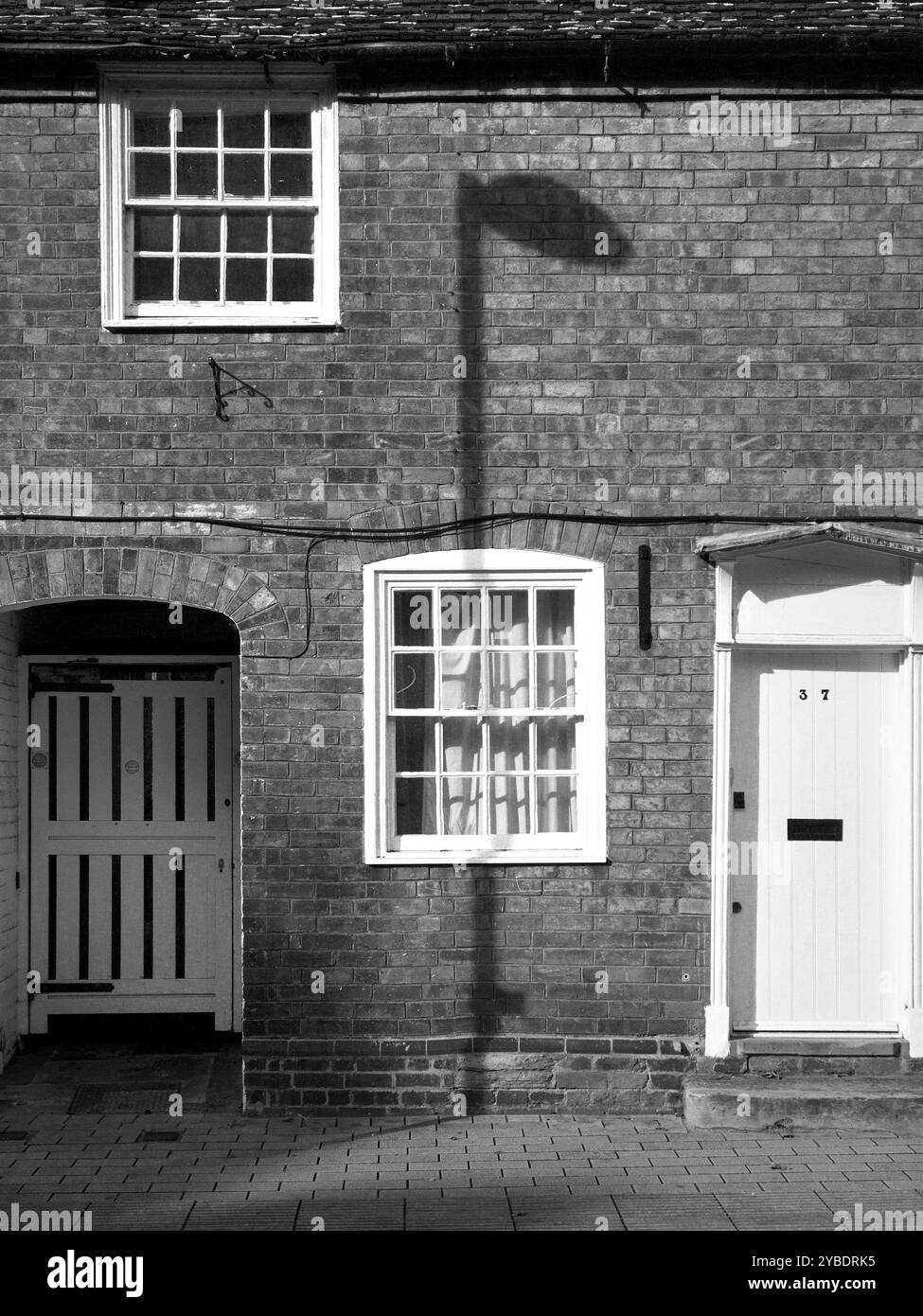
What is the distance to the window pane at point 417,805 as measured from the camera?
25.5 ft

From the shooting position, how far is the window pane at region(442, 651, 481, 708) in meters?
7.77

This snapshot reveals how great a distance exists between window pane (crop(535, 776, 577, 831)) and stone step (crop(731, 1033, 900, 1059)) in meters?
1.61

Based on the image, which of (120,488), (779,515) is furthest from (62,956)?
(779,515)

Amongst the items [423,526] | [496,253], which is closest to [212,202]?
[496,253]

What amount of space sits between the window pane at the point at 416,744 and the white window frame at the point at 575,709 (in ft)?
0.41

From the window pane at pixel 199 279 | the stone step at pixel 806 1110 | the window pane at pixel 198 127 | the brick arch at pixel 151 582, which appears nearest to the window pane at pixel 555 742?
the brick arch at pixel 151 582

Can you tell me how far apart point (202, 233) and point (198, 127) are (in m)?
0.65

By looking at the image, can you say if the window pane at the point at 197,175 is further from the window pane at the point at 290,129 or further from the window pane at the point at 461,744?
the window pane at the point at 461,744

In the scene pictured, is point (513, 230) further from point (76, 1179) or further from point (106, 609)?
point (76, 1179)

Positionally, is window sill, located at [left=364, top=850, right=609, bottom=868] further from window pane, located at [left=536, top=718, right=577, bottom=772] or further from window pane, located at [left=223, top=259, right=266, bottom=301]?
window pane, located at [left=223, top=259, right=266, bottom=301]

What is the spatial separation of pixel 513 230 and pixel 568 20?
1.27 metres

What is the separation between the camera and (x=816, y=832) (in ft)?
25.2

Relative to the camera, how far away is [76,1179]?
6.54 m

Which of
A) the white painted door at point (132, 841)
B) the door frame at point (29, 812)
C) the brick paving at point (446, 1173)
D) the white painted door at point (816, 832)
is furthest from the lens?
the white painted door at point (132, 841)
